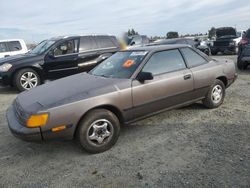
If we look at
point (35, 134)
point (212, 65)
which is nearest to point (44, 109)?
point (35, 134)

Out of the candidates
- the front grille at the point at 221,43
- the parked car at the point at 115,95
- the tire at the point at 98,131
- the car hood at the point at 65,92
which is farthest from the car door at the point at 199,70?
the front grille at the point at 221,43

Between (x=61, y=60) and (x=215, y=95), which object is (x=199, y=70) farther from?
(x=61, y=60)

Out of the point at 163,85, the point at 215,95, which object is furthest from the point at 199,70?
the point at 163,85

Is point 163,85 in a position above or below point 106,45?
below

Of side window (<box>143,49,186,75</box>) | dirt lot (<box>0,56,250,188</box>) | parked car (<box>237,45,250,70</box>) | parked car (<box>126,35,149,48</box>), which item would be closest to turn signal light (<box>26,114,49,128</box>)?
dirt lot (<box>0,56,250,188</box>)

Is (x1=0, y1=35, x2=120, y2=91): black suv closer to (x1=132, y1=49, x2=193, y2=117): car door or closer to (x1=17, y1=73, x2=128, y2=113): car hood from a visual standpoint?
(x1=17, y1=73, x2=128, y2=113): car hood

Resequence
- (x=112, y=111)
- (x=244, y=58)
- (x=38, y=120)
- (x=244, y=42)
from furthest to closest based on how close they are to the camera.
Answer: (x=244, y=42)
(x=244, y=58)
(x=112, y=111)
(x=38, y=120)

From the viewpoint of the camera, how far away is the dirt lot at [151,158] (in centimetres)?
330

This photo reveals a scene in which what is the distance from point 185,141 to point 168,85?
1.00 m

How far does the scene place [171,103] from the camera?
4883 millimetres

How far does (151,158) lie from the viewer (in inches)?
150

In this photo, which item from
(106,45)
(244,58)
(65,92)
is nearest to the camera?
(65,92)

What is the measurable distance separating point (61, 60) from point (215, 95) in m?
5.08

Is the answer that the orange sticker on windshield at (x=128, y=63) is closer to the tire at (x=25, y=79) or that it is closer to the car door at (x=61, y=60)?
the car door at (x=61, y=60)
